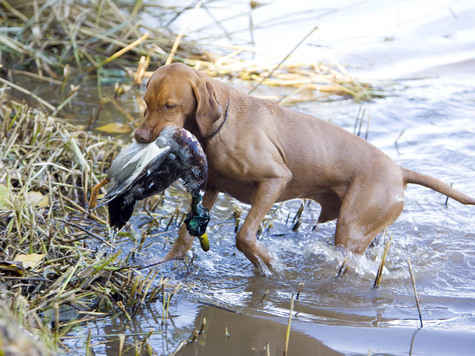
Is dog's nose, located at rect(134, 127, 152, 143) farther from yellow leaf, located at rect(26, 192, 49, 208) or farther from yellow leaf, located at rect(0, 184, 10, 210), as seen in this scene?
yellow leaf, located at rect(26, 192, 49, 208)

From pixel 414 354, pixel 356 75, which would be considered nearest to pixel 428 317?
pixel 414 354

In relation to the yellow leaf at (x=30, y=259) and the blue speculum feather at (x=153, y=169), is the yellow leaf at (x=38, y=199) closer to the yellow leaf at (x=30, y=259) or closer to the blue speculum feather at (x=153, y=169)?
the yellow leaf at (x=30, y=259)

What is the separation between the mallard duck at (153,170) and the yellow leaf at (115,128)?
2890 mm

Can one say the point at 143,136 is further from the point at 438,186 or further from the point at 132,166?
the point at 438,186

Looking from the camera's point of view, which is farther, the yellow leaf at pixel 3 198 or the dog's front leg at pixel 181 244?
the dog's front leg at pixel 181 244

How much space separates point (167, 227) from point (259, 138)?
110 cm

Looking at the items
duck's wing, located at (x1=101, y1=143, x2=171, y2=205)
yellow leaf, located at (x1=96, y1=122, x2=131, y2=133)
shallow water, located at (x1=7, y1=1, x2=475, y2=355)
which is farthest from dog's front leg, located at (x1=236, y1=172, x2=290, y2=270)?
yellow leaf, located at (x1=96, y1=122, x2=131, y2=133)

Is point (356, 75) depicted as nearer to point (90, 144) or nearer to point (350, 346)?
point (90, 144)

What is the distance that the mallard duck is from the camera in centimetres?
352

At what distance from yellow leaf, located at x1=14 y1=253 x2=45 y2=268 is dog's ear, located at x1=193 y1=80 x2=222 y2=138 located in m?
1.13

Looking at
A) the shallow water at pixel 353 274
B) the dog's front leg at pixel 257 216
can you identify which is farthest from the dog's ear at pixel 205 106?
the shallow water at pixel 353 274

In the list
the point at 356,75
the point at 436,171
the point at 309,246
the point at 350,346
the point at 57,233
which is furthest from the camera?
the point at 356,75

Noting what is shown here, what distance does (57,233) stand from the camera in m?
4.14

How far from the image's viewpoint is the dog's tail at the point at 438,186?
4562 millimetres
